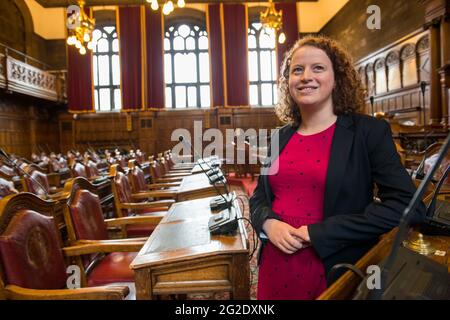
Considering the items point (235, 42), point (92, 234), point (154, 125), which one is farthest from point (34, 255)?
point (235, 42)

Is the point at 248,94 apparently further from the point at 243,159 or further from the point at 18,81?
the point at 18,81

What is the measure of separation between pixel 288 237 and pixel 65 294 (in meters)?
0.91

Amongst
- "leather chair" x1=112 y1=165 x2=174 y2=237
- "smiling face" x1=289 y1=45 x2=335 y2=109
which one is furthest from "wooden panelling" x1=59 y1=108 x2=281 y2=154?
"smiling face" x1=289 y1=45 x2=335 y2=109

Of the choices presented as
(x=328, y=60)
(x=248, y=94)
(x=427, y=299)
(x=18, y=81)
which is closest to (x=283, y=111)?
(x=328, y=60)

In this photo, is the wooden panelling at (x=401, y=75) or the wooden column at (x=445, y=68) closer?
the wooden column at (x=445, y=68)

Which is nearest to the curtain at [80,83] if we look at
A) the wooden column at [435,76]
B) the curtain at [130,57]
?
the curtain at [130,57]

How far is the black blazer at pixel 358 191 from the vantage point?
1.11m

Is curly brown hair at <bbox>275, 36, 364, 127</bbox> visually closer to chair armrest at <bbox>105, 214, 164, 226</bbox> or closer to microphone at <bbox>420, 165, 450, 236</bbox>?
microphone at <bbox>420, 165, 450, 236</bbox>

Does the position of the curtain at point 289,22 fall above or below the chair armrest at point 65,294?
above

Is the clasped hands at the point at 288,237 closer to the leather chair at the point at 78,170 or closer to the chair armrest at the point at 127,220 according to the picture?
the chair armrest at the point at 127,220

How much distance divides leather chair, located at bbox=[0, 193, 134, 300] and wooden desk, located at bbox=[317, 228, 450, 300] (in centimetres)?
94

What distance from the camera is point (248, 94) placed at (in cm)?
1441

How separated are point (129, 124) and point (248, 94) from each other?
486cm

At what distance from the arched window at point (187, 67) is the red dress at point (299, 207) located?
45.7ft
